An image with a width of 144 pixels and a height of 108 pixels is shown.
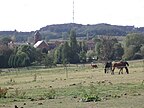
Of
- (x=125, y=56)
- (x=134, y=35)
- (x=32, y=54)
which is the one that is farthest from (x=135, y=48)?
(x=32, y=54)

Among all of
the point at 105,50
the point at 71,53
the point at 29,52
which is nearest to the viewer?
the point at 29,52

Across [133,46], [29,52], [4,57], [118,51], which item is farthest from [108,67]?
[118,51]

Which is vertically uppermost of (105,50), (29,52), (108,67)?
(105,50)

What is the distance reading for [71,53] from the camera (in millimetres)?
125438

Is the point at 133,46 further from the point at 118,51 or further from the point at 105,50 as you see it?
the point at 105,50

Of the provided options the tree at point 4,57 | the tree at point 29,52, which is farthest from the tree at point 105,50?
the tree at point 4,57

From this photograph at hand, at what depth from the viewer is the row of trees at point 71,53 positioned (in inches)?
4535

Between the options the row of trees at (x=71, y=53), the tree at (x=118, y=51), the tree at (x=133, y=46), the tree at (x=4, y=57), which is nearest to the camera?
the row of trees at (x=71, y=53)

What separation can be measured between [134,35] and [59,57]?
27.3 metres

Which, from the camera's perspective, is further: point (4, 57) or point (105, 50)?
point (105, 50)

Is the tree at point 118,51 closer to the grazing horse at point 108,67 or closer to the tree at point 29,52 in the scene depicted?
the tree at point 29,52

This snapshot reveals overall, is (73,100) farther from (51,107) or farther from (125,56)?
(125,56)

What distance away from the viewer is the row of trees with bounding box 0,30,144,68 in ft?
378

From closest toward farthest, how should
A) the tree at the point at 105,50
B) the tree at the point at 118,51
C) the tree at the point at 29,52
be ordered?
the tree at the point at 29,52 < the tree at the point at 118,51 < the tree at the point at 105,50
